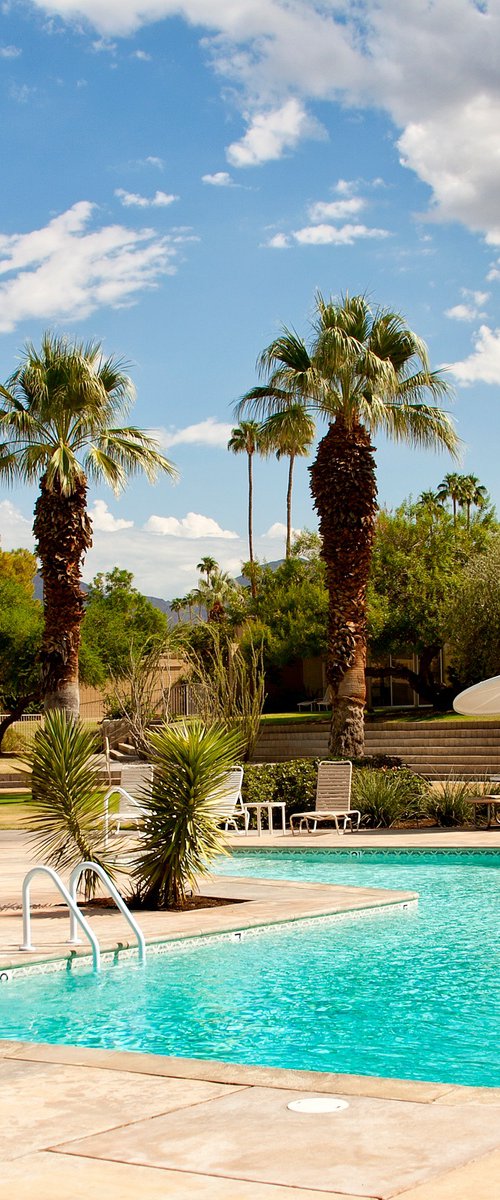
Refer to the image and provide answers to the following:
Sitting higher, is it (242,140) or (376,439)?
(242,140)

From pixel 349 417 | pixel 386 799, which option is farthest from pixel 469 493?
pixel 386 799

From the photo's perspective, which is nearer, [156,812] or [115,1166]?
[115,1166]

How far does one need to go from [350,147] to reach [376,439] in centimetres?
895

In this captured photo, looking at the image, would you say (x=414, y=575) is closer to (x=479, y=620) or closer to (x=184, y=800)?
(x=479, y=620)

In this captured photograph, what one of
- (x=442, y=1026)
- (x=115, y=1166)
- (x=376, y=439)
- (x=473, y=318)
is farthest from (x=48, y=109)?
(x=115, y=1166)

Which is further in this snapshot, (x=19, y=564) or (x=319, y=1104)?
(x=19, y=564)

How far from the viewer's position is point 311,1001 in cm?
846

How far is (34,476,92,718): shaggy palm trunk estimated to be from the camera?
82.2 ft

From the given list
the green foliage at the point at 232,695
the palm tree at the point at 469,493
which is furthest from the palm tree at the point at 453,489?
the green foliage at the point at 232,695

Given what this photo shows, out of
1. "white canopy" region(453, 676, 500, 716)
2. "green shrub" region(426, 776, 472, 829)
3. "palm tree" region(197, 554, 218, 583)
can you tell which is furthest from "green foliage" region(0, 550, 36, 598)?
"white canopy" region(453, 676, 500, 716)

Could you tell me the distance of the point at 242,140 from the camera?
16.2 meters

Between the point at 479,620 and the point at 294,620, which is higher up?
the point at 294,620

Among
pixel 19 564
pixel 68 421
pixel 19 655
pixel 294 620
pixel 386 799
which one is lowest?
pixel 386 799

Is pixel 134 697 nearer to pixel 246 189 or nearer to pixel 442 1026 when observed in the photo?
pixel 246 189
